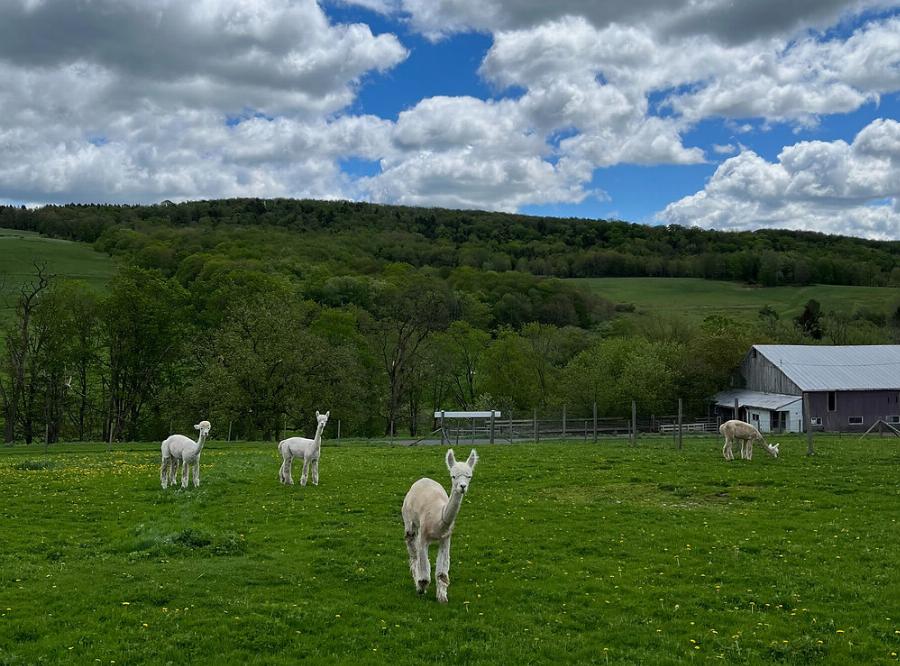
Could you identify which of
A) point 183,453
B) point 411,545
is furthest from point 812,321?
point 411,545

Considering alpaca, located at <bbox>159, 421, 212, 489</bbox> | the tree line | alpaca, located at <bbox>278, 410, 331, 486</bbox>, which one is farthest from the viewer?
the tree line

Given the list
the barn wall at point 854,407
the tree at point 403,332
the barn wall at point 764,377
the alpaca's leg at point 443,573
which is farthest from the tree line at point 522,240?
the alpaca's leg at point 443,573

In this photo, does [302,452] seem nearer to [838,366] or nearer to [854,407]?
[854,407]

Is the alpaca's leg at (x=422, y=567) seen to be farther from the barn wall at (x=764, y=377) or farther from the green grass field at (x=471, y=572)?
the barn wall at (x=764, y=377)

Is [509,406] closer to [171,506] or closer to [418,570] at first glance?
[171,506]

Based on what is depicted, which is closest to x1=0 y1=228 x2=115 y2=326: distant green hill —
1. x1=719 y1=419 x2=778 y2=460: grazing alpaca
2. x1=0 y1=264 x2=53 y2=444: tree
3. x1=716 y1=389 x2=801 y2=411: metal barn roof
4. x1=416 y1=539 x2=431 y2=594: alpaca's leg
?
x1=0 y1=264 x2=53 y2=444: tree

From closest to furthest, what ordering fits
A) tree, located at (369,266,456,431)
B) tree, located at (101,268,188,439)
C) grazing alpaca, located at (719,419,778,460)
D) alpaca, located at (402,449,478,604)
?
alpaca, located at (402,449,478,604), grazing alpaca, located at (719,419,778,460), tree, located at (101,268,188,439), tree, located at (369,266,456,431)

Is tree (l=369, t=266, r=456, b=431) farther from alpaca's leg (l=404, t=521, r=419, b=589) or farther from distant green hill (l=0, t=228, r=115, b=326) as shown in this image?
alpaca's leg (l=404, t=521, r=419, b=589)

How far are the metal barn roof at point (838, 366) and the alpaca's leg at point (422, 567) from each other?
179 feet

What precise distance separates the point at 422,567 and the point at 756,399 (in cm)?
5611

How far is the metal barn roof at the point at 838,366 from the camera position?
59469 mm

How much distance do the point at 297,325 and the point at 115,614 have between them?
47.6 metres

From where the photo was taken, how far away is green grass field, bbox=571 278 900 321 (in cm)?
12144

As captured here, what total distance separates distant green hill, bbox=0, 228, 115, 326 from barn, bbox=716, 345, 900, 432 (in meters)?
85.0
